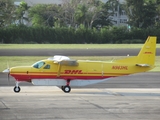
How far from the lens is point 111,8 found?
114562 mm

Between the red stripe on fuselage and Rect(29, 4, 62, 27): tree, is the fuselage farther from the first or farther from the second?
Rect(29, 4, 62, 27): tree

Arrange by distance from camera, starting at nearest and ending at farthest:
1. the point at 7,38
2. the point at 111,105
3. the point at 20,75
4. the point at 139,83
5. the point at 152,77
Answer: the point at 111,105
the point at 20,75
the point at 139,83
the point at 152,77
the point at 7,38

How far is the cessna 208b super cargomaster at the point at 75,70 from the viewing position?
25344 mm

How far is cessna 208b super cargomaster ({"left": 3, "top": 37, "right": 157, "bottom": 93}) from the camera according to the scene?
83.1 ft

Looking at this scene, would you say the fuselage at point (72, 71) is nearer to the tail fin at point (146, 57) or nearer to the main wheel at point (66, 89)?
the tail fin at point (146, 57)

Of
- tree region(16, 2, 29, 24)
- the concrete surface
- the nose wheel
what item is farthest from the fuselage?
tree region(16, 2, 29, 24)

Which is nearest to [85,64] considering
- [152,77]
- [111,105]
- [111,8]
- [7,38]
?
[111,105]

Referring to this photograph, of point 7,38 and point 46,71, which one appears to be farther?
point 7,38

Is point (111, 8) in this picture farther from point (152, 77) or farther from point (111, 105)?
point (111, 105)

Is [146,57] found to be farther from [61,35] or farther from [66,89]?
[61,35]

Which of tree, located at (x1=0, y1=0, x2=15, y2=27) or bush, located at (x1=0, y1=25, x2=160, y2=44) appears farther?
tree, located at (x1=0, y1=0, x2=15, y2=27)

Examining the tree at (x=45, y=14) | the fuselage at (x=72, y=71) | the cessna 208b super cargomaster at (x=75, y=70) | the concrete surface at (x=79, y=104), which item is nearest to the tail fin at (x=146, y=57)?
the cessna 208b super cargomaster at (x=75, y=70)

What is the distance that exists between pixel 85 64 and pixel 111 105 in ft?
18.1

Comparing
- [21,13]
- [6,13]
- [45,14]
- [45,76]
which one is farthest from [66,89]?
[21,13]
